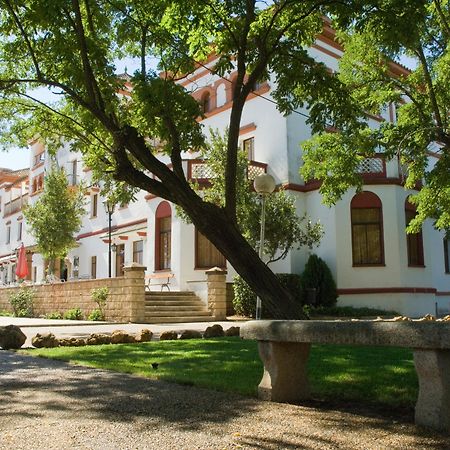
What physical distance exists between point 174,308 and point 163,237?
548 centimetres

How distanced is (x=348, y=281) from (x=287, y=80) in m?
12.8

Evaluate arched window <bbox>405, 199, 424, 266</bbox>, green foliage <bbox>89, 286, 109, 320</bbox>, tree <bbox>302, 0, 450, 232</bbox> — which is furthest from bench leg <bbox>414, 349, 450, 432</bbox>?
arched window <bbox>405, 199, 424, 266</bbox>

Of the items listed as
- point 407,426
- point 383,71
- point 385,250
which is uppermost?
point 383,71

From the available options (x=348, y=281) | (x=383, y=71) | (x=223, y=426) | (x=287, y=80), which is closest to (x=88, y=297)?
(x=348, y=281)

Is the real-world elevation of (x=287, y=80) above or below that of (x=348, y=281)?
above

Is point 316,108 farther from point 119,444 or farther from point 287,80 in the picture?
point 119,444

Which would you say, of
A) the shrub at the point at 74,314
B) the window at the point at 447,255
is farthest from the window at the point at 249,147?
the window at the point at 447,255

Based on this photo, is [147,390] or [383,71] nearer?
[147,390]

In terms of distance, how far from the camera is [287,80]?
344 inches

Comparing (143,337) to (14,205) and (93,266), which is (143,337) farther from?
(14,205)

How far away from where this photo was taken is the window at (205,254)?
22219mm

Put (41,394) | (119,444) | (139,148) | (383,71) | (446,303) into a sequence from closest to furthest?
(119,444), (41,394), (139,148), (383,71), (446,303)

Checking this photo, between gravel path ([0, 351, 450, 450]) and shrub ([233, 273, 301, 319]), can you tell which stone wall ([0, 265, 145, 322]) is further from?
gravel path ([0, 351, 450, 450])

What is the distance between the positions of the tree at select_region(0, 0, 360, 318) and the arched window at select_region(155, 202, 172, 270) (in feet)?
45.1
